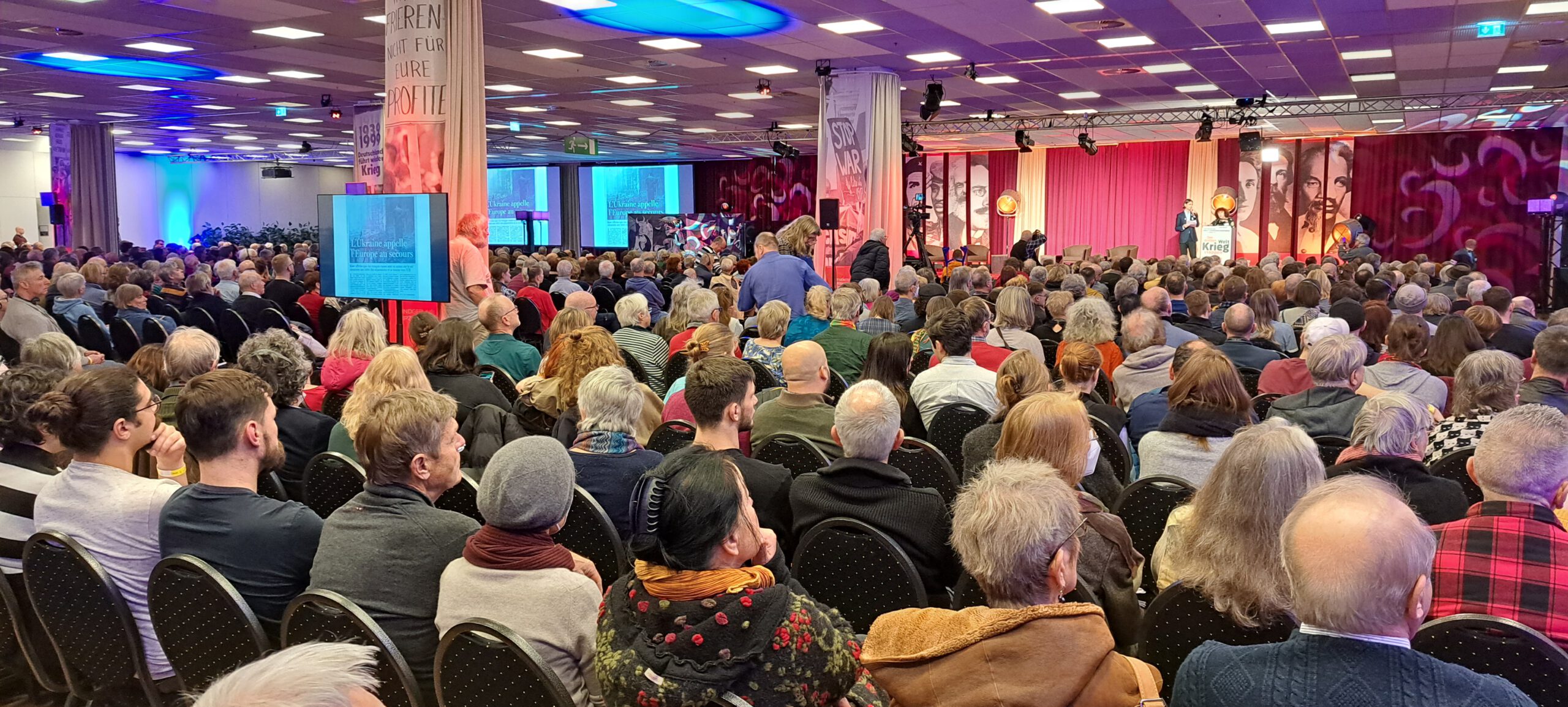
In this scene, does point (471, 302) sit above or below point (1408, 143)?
below

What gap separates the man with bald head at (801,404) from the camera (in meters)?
4.41

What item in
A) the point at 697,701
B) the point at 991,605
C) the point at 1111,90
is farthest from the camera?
the point at 1111,90

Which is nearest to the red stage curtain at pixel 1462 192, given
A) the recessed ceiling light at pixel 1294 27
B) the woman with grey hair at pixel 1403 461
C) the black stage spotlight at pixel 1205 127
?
the black stage spotlight at pixel 1205 127

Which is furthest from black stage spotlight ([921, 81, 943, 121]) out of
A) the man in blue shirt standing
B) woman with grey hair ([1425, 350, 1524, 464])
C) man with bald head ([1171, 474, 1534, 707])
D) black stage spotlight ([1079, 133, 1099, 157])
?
man with bald head ([1171, 474, 1534, 707])

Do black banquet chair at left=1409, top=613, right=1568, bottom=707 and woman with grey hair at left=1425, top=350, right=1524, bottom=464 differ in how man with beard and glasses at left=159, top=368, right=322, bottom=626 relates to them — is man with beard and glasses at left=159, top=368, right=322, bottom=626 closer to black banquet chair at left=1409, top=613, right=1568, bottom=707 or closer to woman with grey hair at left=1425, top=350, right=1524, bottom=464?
black banquet chair at left=1409, top=613, right=1568, bottom=707

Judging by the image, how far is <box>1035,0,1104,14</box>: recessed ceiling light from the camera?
940cm

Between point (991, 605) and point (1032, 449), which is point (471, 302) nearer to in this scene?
A: point (1032, 449)

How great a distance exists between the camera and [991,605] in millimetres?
2135

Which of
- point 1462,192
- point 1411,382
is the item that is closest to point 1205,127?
point 1462,192

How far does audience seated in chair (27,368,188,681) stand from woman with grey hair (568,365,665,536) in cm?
119

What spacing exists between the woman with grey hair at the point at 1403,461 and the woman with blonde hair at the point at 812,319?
4.19 metres

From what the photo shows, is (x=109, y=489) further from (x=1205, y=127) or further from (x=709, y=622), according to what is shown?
(x=1205, y=127)

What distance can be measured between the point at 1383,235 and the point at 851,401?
23594 mm

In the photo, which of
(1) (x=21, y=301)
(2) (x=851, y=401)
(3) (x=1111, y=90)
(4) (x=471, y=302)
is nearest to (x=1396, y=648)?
(2) (x=851, y=401)
